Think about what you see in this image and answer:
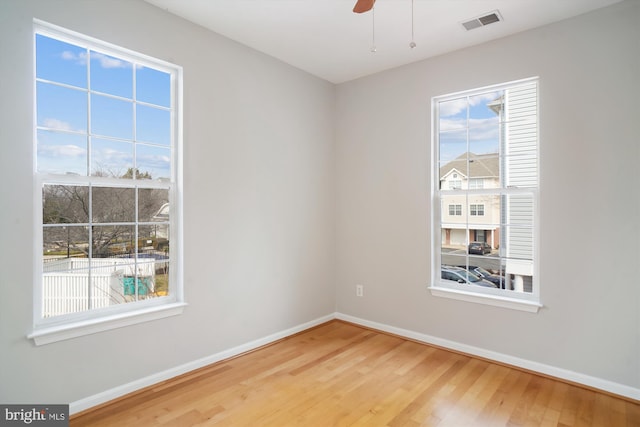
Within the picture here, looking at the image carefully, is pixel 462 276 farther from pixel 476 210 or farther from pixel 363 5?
pixel 363 5

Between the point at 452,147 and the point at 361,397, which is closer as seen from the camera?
the point at 361,397

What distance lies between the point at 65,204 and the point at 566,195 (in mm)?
3740

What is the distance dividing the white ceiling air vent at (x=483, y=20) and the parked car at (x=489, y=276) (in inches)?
84.6

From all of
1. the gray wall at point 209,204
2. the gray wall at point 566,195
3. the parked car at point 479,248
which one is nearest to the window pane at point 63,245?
the gray wall at point 209,204

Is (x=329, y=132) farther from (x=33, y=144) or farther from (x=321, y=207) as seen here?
(x=33, y=144)

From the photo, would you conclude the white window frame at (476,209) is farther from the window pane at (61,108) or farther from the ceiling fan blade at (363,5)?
the window pane at (61,108)

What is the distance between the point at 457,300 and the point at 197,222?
2.55 metres

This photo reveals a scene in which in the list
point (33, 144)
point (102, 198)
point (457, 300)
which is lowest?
point (457, 300)

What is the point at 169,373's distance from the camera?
282cm

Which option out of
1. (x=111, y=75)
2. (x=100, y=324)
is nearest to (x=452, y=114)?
(x=111, y=75)

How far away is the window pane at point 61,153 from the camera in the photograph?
2293 mm

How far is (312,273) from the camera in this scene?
418cm

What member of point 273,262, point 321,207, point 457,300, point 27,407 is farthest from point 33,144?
point 457,300
